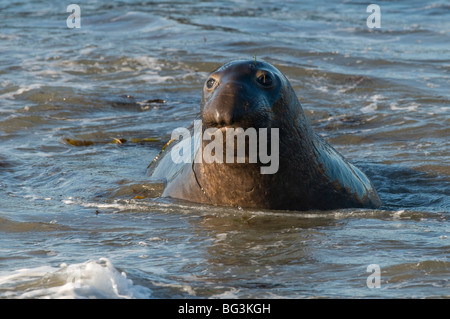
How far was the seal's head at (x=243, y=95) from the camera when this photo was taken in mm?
4957

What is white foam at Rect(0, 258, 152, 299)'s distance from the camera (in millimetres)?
3867

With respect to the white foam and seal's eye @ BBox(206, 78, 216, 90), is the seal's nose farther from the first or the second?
the white foam

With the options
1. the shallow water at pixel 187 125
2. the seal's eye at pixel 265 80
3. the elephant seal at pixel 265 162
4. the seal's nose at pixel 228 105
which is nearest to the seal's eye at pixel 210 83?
the elephant seal at pixel 265 162

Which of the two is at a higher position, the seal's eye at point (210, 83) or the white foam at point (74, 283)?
the seal's eye at point (210, 83)

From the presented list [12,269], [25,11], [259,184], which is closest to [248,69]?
[259,184]

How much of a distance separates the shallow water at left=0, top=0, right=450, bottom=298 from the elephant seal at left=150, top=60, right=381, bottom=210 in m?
0.14

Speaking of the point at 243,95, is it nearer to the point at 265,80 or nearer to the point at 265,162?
the point at 265,80

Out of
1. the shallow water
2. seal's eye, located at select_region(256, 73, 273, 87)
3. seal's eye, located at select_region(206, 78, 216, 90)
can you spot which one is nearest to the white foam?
the shallow water

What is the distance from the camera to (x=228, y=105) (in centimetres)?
493

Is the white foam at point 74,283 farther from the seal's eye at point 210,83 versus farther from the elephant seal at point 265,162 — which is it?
the seal's eye at point 210,83

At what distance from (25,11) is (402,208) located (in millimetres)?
15384

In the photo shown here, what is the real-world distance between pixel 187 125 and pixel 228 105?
475 centimetres

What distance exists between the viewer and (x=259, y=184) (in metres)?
5.57
